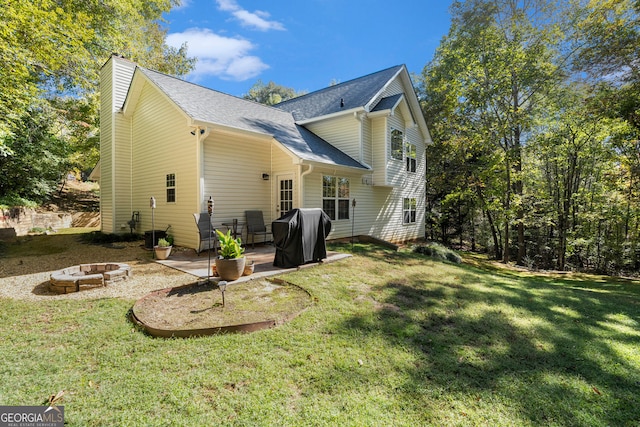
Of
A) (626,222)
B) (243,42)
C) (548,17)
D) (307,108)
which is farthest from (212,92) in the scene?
(626,222)

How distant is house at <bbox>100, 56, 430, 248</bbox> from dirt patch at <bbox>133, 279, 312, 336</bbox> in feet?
12.3

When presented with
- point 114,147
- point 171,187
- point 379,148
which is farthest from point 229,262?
point 114,147

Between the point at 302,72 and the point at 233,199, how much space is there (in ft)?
58.1

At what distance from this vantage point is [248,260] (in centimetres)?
617

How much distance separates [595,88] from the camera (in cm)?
946

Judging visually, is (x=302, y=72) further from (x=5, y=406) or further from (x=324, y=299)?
(x=5, y=406)

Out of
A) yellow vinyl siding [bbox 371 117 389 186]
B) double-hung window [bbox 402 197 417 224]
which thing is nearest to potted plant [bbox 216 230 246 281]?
yellow vinyl siding [bbox 371 117 389 186]

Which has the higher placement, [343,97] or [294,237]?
[343,97]

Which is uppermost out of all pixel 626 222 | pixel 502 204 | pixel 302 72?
pixel 302 72

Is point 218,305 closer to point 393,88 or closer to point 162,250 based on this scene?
point 162,250

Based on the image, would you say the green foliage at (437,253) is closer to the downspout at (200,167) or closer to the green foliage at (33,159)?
the downspout at (200,167)

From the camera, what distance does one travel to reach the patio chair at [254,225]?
332 inches

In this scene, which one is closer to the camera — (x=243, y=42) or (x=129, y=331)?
(x=129, y=331)

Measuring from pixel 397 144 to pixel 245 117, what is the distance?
21.0ft
